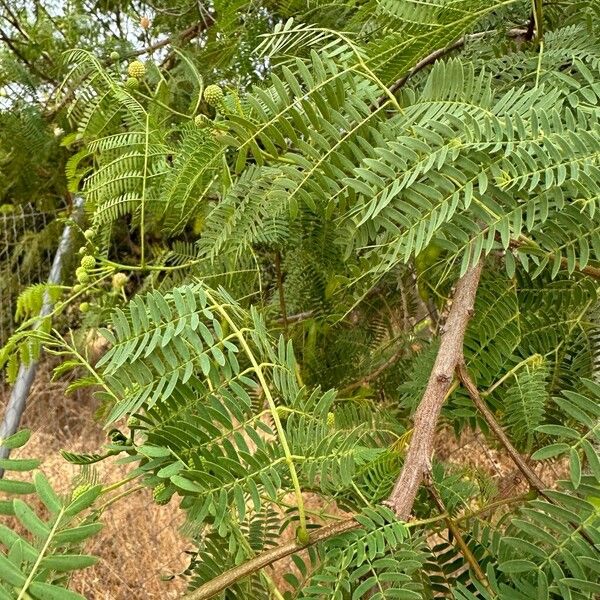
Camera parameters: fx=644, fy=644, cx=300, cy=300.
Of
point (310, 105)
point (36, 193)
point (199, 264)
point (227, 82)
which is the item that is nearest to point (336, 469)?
point (310, 105)

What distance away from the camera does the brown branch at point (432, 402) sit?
9.8 inches

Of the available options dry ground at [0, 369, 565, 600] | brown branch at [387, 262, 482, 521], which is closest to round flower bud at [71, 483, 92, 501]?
brown branch at [387, 262, 482, 521]

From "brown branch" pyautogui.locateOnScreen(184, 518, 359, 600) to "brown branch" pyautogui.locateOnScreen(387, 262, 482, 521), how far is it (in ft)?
0.08

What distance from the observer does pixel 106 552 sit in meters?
1.19

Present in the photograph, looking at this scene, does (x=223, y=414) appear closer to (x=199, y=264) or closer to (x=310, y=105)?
(x=310, y=105)

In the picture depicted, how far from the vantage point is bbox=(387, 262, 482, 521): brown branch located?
25cm

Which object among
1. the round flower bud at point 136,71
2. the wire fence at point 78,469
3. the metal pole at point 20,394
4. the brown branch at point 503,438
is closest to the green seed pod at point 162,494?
the brown branch at point 503,438

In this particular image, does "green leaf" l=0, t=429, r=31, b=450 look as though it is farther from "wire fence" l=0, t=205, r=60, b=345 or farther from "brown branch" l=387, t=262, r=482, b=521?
"wire fence" l=0, t=205, r=60, b=345

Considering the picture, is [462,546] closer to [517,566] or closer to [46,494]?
[517,566]

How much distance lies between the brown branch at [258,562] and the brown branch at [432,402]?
25 mm

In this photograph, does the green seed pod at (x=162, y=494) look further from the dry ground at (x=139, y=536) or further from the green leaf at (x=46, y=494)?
the dry ground at (x=139, y=536)

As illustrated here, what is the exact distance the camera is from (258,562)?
22 cm

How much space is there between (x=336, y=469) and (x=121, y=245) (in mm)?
1436

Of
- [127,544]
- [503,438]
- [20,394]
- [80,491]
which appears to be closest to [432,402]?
[503,438]
